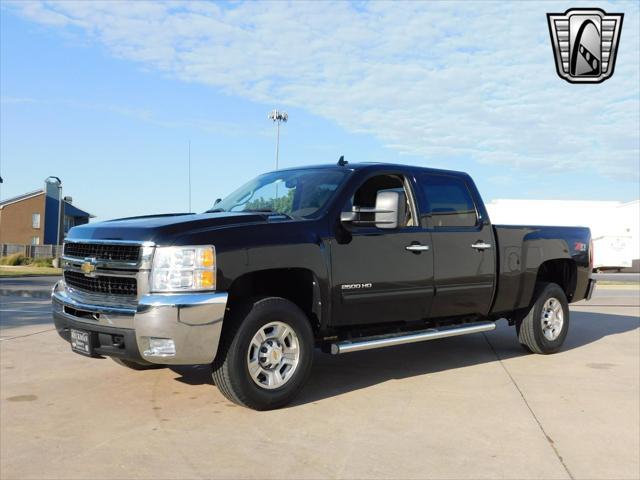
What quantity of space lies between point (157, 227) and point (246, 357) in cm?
116

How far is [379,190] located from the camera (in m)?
6.29

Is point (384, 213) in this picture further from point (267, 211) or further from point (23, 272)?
point (23, 272)

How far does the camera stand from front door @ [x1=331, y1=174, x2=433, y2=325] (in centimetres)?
552

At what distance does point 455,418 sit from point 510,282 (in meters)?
2.63

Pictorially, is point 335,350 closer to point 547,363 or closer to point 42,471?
point 42,471

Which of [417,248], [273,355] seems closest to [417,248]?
[417,248]

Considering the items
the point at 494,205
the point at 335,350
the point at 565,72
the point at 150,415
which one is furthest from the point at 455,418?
the point at 494,205

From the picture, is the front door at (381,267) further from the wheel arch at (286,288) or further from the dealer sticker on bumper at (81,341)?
the dealer sticker on bumper at (81,341)

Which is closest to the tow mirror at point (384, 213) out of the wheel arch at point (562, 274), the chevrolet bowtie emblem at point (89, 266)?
the chevrolet bowtie emblem at point (89, 266)

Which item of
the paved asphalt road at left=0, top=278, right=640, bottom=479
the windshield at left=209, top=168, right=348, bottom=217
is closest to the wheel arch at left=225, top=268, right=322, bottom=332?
the windshield at left=209, top=168, right=348, bottom=217

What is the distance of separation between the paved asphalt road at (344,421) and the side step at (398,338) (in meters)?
0.39

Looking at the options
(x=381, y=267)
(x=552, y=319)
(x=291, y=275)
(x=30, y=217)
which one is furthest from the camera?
(x=30, y=217)

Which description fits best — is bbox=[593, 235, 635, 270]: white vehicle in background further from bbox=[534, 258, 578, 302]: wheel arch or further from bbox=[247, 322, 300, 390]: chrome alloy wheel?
bbox=[247, 322, 300, 390]: chrome alloy wheel

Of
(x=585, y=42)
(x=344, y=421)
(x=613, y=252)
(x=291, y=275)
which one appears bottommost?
(x=344, y=421)
